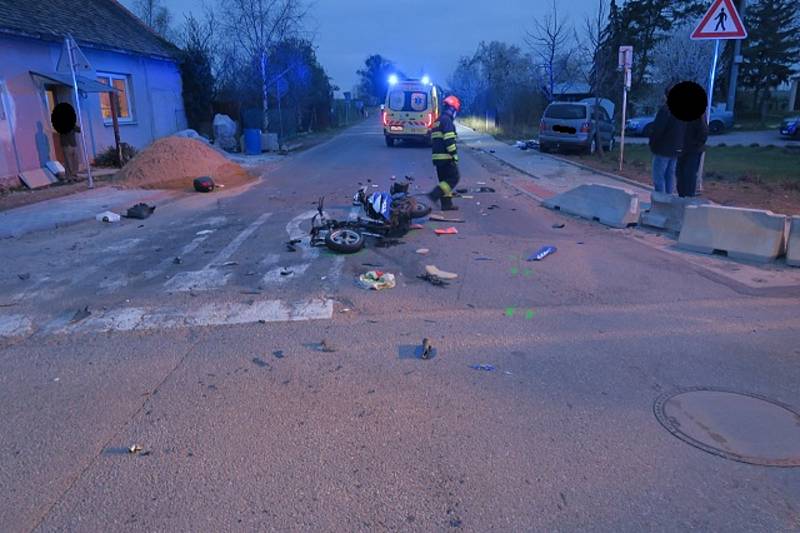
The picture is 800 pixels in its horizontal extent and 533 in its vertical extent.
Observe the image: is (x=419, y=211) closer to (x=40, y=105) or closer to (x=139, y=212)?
(x=139, y=212)

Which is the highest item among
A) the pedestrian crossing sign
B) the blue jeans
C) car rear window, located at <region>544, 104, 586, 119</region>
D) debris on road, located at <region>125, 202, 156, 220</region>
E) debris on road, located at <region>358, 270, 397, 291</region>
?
the pedestrian crossing sign

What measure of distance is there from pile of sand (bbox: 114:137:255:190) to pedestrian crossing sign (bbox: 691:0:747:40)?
11.3 metres

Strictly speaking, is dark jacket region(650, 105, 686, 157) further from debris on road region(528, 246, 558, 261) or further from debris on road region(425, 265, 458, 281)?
debris on road region(425, 265, 458, 281)

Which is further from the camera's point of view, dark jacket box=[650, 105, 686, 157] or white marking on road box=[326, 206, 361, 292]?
dark jacket box=[650, 105, 686, 157]

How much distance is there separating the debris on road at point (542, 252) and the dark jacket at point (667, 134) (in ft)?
11.2

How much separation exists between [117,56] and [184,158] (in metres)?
6.93

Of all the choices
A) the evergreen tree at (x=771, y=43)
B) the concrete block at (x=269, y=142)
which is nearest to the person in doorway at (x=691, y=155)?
the concrete block at (x=269, y=142)

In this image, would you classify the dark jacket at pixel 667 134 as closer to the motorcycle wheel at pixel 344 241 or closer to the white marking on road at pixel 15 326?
the motorcycle wheel at pixel 344 241

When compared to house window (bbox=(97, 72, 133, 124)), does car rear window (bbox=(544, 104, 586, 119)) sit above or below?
below

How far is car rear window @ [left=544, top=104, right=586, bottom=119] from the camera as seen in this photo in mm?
21375

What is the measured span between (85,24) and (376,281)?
675 inches

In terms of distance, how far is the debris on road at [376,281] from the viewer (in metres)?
6.44

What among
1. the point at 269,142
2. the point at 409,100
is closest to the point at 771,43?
the point at 409,100

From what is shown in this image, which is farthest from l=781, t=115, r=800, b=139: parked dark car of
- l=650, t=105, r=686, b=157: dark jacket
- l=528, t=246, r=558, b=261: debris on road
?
l=528, t=246, r=558, b=261: debris on road
